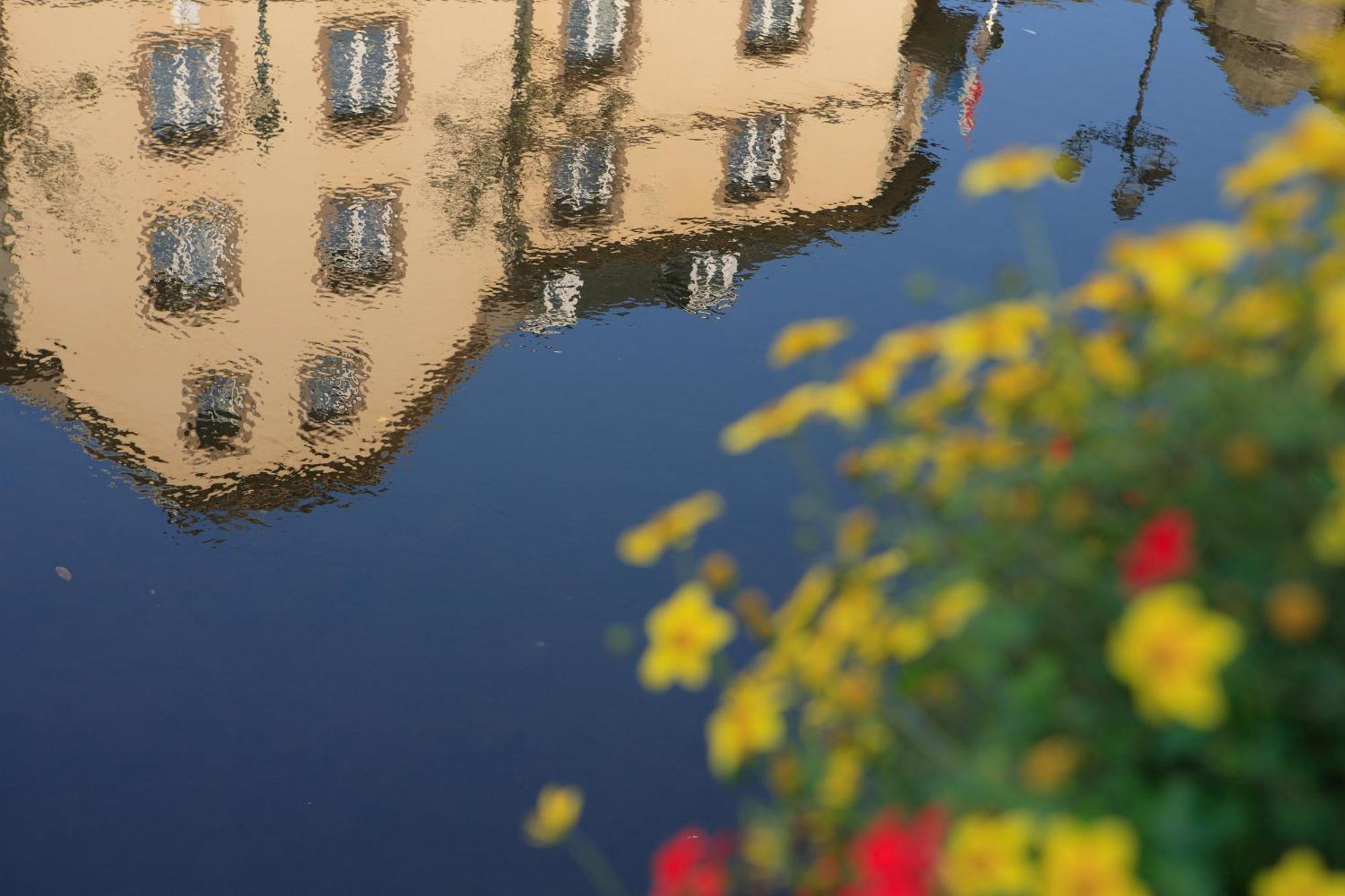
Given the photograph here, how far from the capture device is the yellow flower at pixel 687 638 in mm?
1626

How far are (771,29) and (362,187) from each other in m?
5.87

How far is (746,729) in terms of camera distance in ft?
5.29

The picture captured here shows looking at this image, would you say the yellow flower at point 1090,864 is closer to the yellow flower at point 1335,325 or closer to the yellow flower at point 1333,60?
the yellow flower at point 1335,325

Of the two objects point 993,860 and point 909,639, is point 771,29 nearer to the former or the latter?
point 909,639

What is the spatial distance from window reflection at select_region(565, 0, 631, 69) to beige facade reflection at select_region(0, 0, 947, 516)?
0.11 feet

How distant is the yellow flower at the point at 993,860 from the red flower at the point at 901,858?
0.06 m

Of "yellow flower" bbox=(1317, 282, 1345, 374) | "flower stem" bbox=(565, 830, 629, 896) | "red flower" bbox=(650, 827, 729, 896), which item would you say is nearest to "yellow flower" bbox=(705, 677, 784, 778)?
"red flower" bbox=(650, 827, 729, 896)

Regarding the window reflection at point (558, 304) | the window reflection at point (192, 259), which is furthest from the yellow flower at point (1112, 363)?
the window reflection at point (192, 259)

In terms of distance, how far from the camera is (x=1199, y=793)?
4.34 ft

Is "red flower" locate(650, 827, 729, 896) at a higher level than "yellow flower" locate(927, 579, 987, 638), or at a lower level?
lower

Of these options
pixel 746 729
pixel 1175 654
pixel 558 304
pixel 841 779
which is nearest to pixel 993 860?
pixel 1175 654

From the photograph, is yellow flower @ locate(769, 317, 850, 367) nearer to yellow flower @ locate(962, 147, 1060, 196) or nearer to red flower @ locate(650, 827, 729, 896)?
yellow flower @ locate(962, 147, 1060, 196)

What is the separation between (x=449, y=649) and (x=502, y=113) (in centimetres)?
668

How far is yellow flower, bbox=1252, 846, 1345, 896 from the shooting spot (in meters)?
1.06
